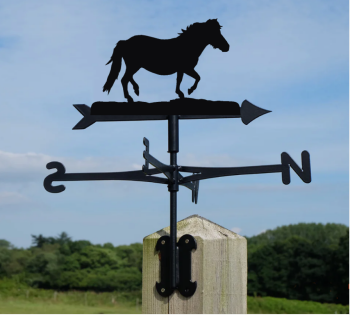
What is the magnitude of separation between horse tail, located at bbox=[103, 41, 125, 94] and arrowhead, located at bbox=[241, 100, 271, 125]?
609 millimetres

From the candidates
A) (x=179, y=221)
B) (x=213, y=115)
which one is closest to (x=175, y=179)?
(x=179, y=221)

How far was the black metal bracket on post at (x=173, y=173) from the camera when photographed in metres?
1.54

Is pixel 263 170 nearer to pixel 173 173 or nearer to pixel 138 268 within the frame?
pixel 173 173

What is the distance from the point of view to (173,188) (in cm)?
165

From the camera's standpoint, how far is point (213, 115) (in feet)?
6.00

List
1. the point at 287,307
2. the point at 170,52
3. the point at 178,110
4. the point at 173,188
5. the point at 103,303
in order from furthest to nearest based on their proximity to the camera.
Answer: the point at 287,307 < the point at 103,303 < the point at 170,52 < the point at 178,110 < the point at 173,188

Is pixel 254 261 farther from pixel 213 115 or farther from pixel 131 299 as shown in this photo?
pixel 213 115

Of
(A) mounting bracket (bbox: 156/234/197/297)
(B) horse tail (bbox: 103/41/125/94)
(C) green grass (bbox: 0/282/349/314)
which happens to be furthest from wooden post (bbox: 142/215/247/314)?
(C) green grass (bbox: 0/282/349/314)

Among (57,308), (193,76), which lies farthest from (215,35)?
(57,308)

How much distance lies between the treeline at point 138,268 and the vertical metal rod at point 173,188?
17834mm

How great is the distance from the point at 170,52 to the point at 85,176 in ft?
2.18

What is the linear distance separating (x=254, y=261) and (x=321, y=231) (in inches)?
263

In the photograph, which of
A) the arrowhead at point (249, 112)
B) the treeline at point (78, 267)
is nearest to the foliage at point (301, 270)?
the treeline at point (78, 267)

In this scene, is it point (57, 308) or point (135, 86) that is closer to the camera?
point (135, 86)
